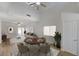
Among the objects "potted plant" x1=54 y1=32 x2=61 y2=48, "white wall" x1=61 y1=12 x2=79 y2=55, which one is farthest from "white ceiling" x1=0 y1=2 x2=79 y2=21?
"potted plant" x1=54 y1=32 x2=61 y2=48

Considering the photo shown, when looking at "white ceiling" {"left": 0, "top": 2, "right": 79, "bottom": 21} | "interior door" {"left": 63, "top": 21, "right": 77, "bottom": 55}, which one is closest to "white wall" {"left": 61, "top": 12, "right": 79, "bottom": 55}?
"interior door" {"left": 63, "top": 21, "right": 77, "bottom": 55}

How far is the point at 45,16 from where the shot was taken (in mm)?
1829

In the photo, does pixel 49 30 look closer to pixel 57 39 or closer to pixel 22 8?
pixel 57 39

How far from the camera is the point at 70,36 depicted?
183 centimetres

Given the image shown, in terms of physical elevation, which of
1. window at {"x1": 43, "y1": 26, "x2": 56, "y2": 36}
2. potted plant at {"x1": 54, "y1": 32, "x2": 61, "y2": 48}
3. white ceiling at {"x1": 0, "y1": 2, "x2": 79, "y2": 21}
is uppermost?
white ceiling at {"x1": 0, "y1": 2, "x2": 79, "y2": 21}

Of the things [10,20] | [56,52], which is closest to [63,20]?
[56,52]

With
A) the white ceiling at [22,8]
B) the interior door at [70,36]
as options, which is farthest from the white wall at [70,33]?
the white ceiling at [22,8]

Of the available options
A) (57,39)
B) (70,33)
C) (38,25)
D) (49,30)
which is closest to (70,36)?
(70,33)

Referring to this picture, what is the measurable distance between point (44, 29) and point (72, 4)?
603 millimetres

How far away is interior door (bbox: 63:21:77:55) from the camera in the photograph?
182cm

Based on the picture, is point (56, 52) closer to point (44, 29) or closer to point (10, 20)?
point (44, 29)

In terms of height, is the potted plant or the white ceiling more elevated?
the white ceiling

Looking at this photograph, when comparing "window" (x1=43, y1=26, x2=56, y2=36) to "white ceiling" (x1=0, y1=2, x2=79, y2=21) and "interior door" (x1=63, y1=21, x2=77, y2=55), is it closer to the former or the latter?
"interior door" (x1=63, y1=21, x2=77, y2=55)

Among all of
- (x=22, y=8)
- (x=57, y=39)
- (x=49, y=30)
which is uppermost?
(x=22, y=8)
